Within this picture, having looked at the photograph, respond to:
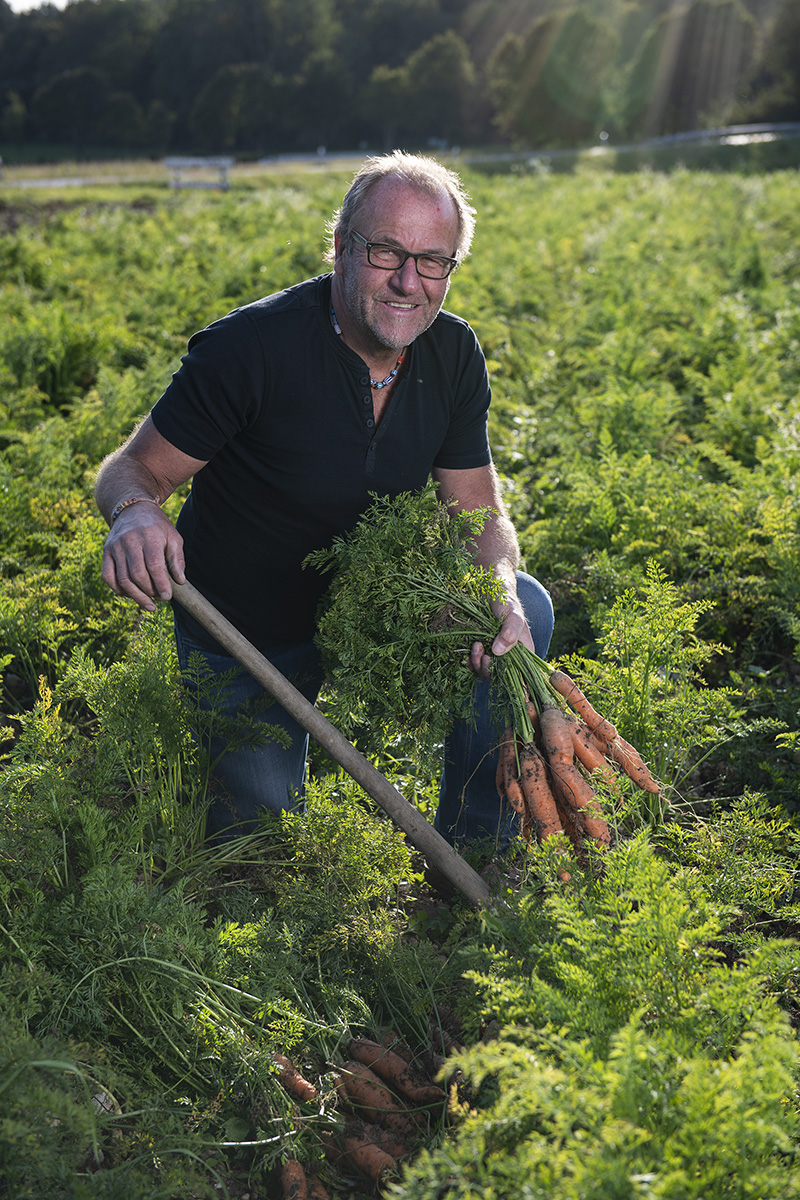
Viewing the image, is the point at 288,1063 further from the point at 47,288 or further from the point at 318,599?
the point at 47,288

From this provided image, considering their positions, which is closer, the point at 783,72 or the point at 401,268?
the point at 401,268

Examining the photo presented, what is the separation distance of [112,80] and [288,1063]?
10827cm

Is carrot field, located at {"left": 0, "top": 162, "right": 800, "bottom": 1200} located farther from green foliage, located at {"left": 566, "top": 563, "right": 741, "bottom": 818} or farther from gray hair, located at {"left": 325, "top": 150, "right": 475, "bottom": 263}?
gray hair, located at {"left": 325, "top": 150, "right": 475, "bottom": 263}

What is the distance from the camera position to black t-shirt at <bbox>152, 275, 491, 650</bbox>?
3.02 metres

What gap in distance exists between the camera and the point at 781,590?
427 centimetres

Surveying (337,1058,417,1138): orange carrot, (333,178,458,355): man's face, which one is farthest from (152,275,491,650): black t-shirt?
(337,1058,417,1138): orange carrot

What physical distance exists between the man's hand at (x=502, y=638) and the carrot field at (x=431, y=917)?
20.6 inches

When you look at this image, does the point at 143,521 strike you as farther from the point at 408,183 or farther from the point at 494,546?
the point at 408,183

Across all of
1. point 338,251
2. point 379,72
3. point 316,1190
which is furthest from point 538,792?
point 379,72

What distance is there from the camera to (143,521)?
2744 millimetres

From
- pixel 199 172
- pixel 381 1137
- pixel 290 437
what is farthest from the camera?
pixel 199 172

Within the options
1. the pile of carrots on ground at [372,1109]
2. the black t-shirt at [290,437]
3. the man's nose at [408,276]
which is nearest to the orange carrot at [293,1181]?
the pile of carrots on ground at [372,1109]

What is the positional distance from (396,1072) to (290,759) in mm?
1381

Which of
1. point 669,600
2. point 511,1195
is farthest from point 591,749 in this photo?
point 511,1195
